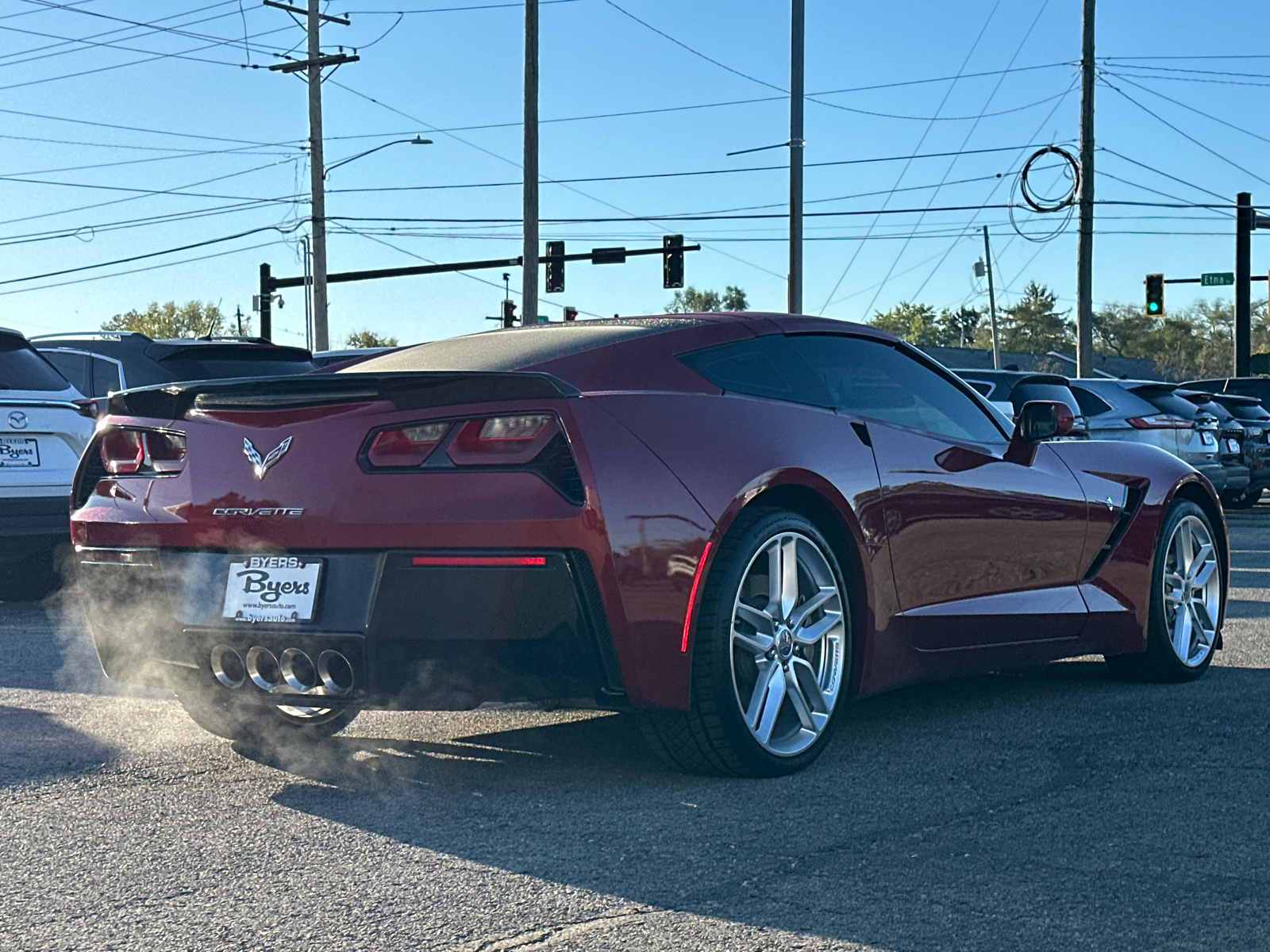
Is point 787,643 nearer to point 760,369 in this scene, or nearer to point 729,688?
point 729,688

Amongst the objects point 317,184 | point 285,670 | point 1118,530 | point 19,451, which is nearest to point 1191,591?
point 1118,530

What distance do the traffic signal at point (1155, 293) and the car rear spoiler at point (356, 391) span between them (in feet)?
116

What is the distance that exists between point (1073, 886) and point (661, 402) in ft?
5.48

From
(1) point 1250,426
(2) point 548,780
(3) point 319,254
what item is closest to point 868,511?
(2) point 548,780

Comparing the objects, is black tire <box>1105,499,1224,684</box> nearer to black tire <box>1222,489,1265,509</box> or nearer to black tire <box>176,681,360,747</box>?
black tire <box>176,681,360,747</box>

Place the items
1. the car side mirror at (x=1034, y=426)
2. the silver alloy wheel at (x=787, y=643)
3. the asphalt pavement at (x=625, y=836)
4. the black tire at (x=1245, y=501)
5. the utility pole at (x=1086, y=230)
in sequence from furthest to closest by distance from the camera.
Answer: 1. the utility pole at (x=1086, y=230)
2. the black tire at (x=1245, y=501)
3. the car side mirror at (x=1034, y=426)
4. the silver alloy wheel at (x=787, y=643)
5. the asphalt pavement at (x=625, y=836)

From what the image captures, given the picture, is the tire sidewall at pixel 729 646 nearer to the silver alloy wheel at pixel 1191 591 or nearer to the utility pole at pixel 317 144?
the silver alloy wheel at pixel 1191 591

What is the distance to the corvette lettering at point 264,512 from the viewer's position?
397cm

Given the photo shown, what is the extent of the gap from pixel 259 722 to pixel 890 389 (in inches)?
95.3

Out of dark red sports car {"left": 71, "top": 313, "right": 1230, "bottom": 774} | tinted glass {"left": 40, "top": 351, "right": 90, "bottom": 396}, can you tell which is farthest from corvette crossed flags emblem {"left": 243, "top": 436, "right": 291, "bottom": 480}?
tinted glass {"left": 40, "top": 351, "right": 90, "bottom": 396}

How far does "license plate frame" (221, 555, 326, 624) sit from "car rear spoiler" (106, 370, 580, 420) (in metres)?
0.44

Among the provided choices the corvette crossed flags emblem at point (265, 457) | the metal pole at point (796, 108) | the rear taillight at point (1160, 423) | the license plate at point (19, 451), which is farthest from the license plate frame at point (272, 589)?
the metal pole at point (796, 108)

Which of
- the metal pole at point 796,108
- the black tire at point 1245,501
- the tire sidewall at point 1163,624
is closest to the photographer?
the tire sidewall at point 1163,624

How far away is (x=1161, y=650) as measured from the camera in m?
5.97
